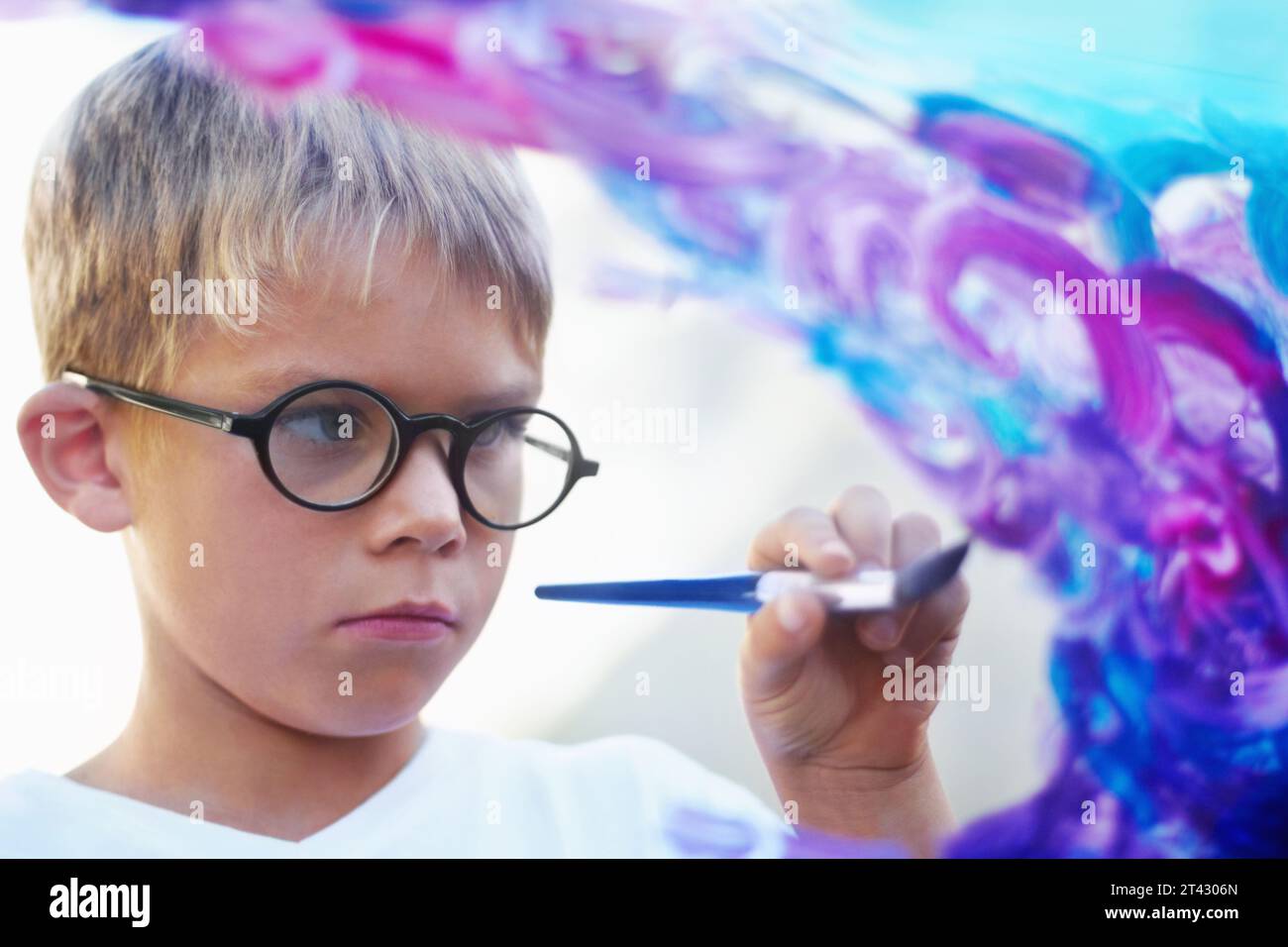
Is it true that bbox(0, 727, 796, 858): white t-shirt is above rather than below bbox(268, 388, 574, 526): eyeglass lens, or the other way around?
below

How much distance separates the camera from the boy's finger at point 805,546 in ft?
3.39

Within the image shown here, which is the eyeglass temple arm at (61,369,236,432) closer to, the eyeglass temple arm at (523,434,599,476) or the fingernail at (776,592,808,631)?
the eyeglass temple arm at (523,434,599,476)

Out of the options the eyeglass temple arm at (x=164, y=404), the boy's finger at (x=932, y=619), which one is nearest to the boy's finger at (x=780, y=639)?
the boy's finger at (x=932, y=619)

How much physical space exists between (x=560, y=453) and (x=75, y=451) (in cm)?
43

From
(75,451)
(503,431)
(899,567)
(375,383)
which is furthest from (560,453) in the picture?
(75,451)

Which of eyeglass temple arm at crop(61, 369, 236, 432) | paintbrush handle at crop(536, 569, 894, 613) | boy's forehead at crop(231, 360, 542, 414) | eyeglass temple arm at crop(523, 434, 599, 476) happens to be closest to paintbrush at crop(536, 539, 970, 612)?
paintbrush handle at crop(536, 569, 894, 613)

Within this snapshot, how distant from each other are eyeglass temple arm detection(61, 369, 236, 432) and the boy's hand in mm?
486

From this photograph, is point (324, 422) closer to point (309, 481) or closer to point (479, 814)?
point (309, 481)

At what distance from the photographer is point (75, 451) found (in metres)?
1.08

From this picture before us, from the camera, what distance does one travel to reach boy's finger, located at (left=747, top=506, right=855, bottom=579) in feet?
3.39
